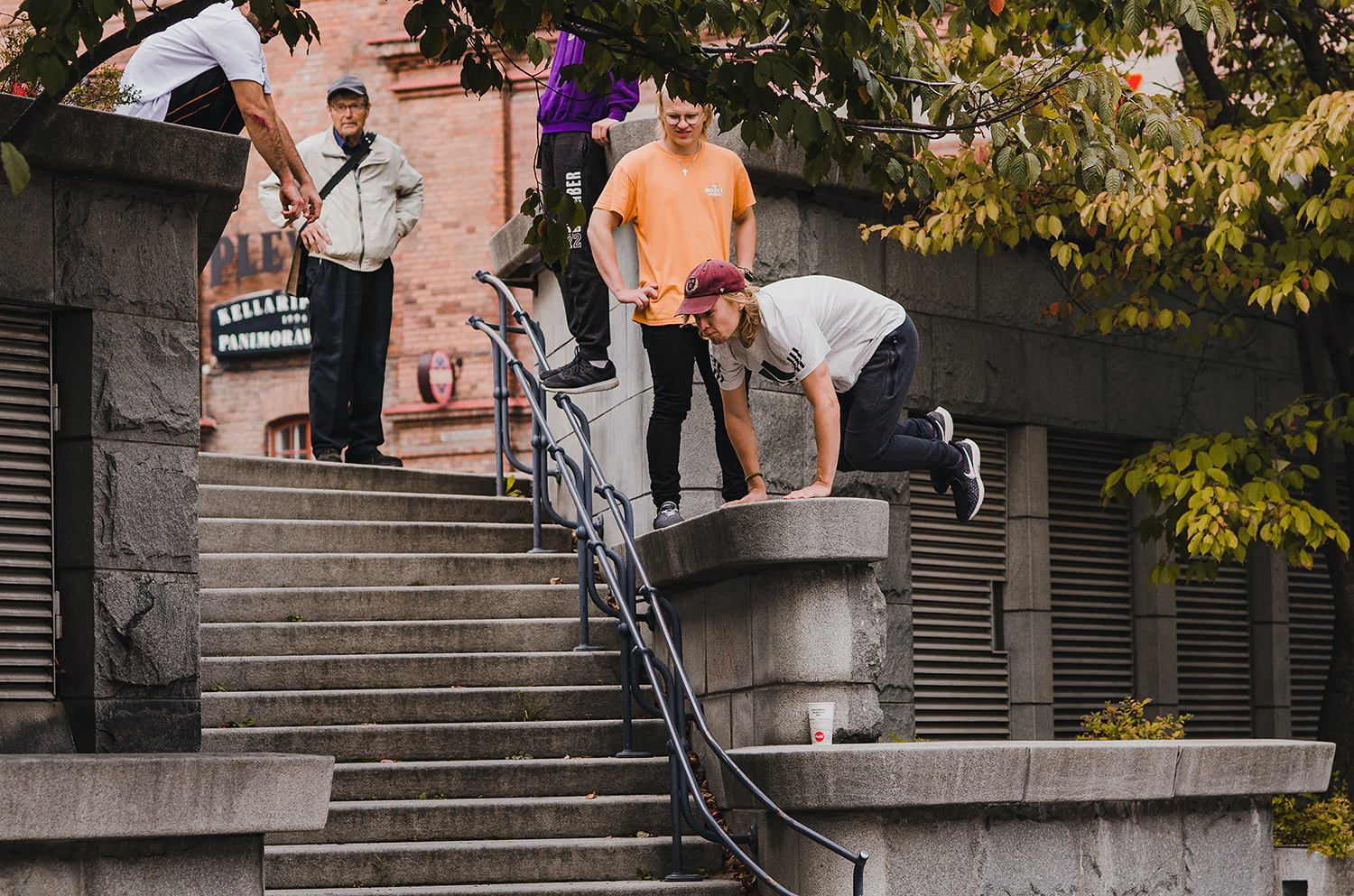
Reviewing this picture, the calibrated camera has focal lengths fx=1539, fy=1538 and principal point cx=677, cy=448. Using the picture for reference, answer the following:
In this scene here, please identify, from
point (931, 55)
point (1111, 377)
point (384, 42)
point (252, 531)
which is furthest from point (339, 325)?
point (384, 42)

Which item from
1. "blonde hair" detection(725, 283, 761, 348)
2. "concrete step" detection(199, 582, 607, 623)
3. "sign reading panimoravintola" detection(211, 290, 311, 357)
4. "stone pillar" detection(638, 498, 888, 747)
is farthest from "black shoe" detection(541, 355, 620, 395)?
"sign reading panimoravintola" detection(211, 290, 311, 357)

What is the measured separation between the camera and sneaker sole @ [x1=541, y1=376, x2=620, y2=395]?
7832 millimetres

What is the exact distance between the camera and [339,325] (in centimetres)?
993

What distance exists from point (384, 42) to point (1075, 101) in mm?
16953

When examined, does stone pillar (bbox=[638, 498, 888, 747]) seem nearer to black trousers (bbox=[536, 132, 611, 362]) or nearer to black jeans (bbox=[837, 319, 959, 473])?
black jeans (bbox=[837, 319, 959, 473])

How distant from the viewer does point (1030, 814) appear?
618cm

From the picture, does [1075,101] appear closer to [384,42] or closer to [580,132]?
→ [580,132]

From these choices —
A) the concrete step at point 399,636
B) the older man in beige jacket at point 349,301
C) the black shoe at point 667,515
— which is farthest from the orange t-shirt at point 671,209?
the older man in beige jacket at point 349,301

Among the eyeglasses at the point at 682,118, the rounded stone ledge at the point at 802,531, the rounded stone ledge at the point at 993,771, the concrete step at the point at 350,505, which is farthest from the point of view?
the concrete step at the point at 350,505

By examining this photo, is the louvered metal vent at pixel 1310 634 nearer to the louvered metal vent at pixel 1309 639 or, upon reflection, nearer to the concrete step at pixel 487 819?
the louvered metal vent at pixel 1309 639

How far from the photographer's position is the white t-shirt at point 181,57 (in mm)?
6297

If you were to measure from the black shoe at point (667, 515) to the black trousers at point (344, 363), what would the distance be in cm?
316

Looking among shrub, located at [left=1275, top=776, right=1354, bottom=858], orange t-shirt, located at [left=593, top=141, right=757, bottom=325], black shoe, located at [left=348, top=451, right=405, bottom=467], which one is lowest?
shrub, located at [left=1275, top=776, right=1354, bottom=858]

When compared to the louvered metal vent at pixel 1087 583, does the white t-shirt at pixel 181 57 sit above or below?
above
